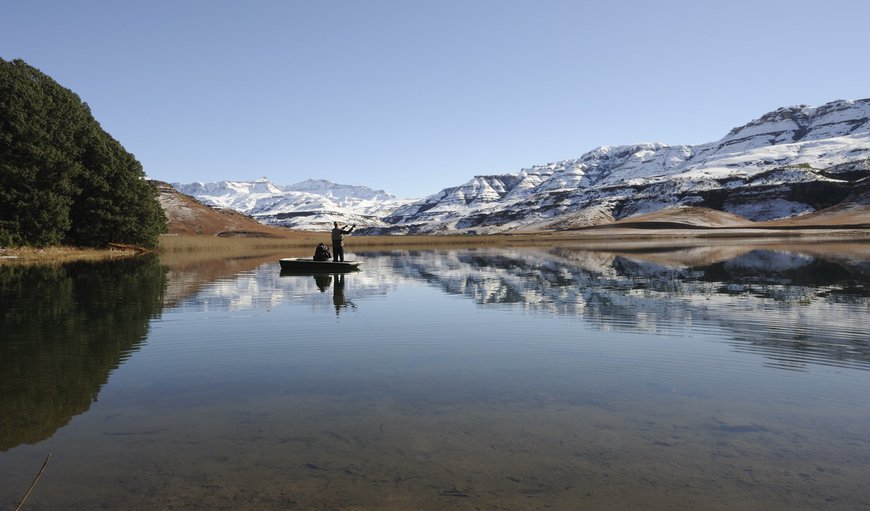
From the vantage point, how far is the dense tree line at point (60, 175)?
181ft

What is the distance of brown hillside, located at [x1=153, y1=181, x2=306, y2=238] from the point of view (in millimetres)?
148500

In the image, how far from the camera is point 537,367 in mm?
13781

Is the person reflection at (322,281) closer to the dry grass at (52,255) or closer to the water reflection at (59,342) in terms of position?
the water reflection at (59,342)

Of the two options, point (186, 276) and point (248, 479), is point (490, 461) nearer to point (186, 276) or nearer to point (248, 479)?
point (248, 479)

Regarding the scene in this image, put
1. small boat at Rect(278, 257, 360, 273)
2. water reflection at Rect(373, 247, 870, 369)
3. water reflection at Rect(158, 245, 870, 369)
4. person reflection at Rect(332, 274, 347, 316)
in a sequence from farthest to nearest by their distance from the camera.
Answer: small boat at Rect(278, 257, 360, 273) → person reflection at Rect(332, 274, 347, 316) → water reflection at Rect(158, 245, 870, 369) → water reflection at Rect(373, 247, 870, 369)

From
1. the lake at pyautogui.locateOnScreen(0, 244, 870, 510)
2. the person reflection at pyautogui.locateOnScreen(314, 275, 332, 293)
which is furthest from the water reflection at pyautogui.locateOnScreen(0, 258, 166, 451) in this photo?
the person reflection at pyautogui.locateOnScreen(314, 275, 332, 293)

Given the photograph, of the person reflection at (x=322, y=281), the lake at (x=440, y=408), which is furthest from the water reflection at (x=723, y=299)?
the person reflection at (x=322, y=281)

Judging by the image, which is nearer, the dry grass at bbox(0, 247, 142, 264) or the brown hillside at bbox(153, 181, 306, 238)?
the dry grass at bbox(0, 247, 142, 264)

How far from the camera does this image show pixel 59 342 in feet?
54.4

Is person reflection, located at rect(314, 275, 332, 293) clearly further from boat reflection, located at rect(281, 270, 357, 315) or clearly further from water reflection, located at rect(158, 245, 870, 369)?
water reflection, located at rect(158, 245, 870, 369)

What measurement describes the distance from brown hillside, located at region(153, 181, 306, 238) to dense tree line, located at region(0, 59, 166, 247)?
70.2 meters

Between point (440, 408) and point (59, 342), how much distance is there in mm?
12157

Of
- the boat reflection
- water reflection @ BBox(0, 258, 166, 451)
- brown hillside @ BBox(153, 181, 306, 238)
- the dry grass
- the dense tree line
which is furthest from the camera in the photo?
brown hillside @ BBox(153, 181, 306, 238)

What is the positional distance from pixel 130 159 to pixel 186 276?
136 ft
